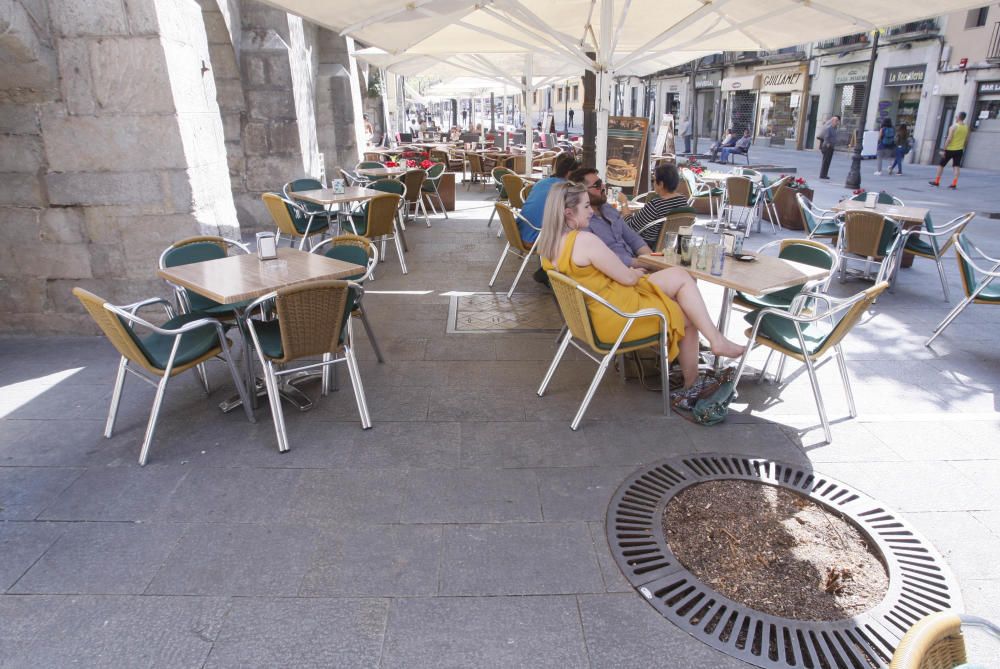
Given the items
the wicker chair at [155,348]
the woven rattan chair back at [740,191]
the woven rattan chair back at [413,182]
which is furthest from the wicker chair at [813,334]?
the woven rattan chair back at [413,182]

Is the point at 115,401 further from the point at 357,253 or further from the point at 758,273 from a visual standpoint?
the point at 758,273

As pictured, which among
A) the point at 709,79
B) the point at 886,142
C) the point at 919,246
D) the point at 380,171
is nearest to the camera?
the point at 919,246

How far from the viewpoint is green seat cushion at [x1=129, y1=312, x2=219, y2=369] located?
121 inches

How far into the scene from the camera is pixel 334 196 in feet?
21.5

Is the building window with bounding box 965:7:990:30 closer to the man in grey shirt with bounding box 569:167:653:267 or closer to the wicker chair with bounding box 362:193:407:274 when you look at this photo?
the man in grey shirt with bounding box 569:167:653:267

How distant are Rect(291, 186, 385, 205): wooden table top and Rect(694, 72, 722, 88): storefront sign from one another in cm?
3020

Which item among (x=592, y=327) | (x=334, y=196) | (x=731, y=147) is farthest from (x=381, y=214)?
(x=731, y=147)

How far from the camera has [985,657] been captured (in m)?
1.90

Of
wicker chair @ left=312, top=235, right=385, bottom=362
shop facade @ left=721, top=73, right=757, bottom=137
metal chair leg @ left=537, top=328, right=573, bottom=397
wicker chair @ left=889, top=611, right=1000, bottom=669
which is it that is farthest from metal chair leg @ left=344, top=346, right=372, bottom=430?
shop facade @ left=721, top=73, right=757, bottom=137

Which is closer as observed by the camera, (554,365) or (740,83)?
(554,365)

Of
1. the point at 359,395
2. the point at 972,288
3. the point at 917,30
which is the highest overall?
the point at 917,30

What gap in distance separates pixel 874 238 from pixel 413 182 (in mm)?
5497

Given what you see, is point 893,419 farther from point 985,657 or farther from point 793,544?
point 985,657

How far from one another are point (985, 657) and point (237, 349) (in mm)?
4358
